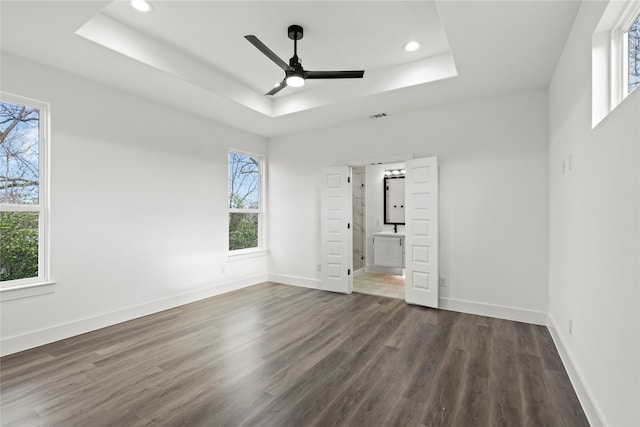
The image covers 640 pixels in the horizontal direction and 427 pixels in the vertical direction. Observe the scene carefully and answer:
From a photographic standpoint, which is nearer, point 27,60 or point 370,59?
point 27,60

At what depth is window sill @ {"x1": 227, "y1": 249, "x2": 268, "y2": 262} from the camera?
5117 millimetres

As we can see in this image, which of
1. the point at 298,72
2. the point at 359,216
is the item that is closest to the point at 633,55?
the point at 298,72

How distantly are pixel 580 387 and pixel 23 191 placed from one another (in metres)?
4.98

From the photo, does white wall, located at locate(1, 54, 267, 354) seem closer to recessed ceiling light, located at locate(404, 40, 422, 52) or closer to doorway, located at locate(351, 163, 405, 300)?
doorway, located at locate(351, 163, 405, 300)

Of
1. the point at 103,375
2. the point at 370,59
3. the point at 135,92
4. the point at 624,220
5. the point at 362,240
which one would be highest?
the point at 370,59

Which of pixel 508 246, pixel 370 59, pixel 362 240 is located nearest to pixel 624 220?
pixel 508 246

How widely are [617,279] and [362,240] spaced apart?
17.4 ft

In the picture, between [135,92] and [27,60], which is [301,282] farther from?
[27,60]

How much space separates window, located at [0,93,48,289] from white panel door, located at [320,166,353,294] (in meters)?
3.53

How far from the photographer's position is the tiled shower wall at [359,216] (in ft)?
21.9

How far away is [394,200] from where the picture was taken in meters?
6.75

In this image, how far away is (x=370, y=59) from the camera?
3492 millimetres

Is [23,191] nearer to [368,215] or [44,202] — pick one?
[44,202]

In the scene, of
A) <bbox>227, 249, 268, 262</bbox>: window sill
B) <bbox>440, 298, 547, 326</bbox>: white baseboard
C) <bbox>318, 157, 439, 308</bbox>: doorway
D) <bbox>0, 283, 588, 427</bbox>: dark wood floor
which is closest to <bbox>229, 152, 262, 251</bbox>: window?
<bbox>227, 249, 268, 262</bbox>: window sill
